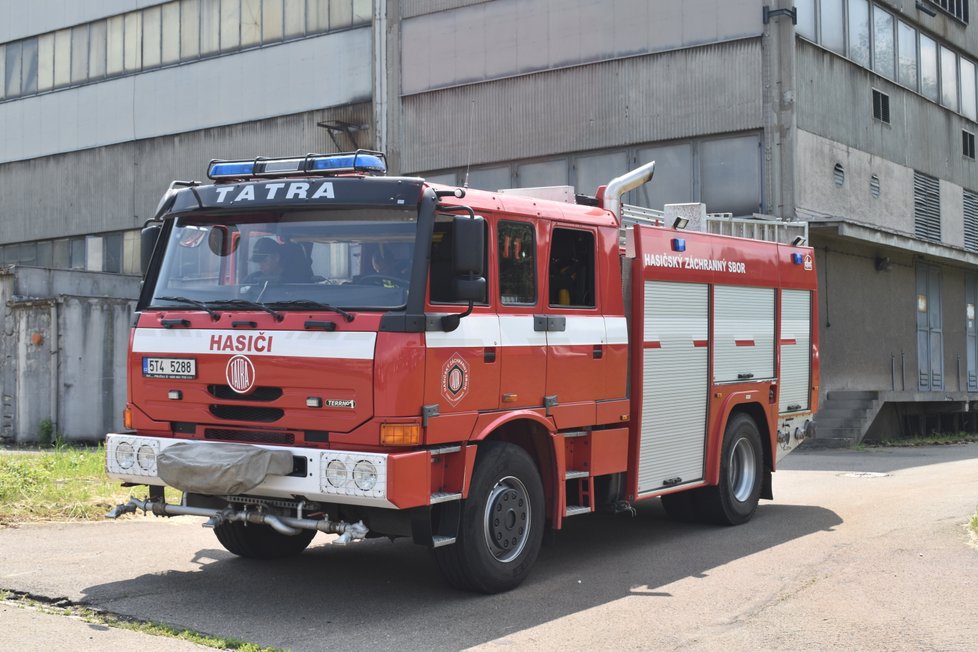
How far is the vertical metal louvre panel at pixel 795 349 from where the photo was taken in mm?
11867

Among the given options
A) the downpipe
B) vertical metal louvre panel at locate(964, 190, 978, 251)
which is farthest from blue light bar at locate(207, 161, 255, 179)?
vertical metal louvre panel at locate(964, 190, 978, 251)

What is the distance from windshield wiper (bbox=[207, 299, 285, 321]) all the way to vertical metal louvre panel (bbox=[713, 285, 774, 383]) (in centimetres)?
470

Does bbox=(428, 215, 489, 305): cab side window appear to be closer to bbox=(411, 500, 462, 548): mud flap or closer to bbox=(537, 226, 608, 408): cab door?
bbox=(537, 226, 608, 408): cab door

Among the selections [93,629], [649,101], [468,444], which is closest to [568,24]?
[649,101]

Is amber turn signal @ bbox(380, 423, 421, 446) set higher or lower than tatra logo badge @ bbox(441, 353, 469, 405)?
lower

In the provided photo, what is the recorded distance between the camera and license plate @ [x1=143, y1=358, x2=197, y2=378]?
7.73 metres

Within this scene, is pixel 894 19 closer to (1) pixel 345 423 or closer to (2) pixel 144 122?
(2) pixel 144 122

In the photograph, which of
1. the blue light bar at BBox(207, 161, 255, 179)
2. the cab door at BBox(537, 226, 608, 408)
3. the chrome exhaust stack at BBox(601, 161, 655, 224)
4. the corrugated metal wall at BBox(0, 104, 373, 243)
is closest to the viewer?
the blue light bar at BBox(207, 161, 255, 179)

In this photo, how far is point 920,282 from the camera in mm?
28188

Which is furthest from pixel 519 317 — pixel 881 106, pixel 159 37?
pixel 159 37

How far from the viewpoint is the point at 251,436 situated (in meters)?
7.55

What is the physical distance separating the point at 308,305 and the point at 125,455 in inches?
69.9

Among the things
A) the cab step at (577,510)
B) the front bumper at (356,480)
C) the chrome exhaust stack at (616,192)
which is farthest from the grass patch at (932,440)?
the front bumper at (356,480)

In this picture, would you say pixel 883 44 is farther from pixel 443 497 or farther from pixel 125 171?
pixel 443 497
